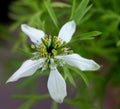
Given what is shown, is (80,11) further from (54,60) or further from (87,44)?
(87,44)

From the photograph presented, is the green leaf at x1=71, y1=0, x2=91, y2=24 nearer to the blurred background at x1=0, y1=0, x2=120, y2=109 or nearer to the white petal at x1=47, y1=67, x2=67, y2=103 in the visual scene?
the blurred background at x1=0, y1=0, x2=120, y2=109

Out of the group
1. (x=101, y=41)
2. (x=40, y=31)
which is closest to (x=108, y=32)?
(x=101, y=41)

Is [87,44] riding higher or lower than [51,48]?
lower

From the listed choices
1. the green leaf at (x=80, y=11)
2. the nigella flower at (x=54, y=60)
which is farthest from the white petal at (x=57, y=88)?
Result: the green leaf at (x=80, y=11)

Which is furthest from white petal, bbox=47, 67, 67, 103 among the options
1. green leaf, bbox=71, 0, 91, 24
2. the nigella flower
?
green leaf, bbox=71, 0, 91, 24

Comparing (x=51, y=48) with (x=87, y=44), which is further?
(x=87, y=44)

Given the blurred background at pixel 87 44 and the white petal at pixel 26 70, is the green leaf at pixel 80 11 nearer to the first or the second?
the blurred background at pixel 87 44

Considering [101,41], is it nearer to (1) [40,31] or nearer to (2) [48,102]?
(1) [40,31]

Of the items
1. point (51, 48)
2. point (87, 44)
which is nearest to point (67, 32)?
point (51, 48)
